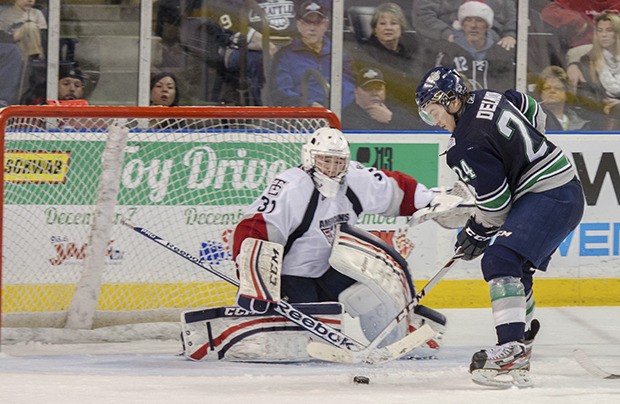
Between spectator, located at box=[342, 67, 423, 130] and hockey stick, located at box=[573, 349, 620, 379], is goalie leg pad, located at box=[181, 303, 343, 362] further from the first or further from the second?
spectator, located at box=[342, 67, 423, 130]

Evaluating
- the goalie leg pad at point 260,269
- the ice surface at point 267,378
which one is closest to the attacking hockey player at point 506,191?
the ice surface at point 267,378

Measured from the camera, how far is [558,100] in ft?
21.3

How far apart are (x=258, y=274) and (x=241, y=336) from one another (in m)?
0.31

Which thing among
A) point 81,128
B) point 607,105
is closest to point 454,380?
point 81,128

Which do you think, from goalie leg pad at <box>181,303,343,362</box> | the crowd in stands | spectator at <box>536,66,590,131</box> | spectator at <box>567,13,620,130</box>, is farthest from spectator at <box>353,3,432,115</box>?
goalie leg pad at <box>181,303,343,362</box>

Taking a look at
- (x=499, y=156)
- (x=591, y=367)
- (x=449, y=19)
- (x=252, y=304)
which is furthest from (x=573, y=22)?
(x=252, y=304)

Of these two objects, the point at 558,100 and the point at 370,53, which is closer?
the point at 370,53

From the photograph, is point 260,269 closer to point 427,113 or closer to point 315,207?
point 315,207

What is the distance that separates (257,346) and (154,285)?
0.86 metres

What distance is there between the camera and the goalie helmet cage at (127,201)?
16.2 ft

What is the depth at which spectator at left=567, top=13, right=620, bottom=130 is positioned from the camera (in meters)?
6.54

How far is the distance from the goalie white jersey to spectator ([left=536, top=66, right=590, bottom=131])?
6.91 ft

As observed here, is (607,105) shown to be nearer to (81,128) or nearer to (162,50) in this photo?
(162,50)

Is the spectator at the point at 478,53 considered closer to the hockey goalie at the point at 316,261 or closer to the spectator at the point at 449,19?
the spectator at the point at 449,19
